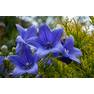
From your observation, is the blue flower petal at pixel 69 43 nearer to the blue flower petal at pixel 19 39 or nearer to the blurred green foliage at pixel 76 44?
the blurred green foliage at pixel 76 44

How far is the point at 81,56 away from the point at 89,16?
32 cm

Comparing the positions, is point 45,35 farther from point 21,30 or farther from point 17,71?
point 17,71

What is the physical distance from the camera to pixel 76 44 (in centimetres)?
210

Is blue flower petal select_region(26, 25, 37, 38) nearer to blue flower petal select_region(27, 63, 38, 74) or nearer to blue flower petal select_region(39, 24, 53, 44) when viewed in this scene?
blue flower petal select_region(39, 24, 53, 44)

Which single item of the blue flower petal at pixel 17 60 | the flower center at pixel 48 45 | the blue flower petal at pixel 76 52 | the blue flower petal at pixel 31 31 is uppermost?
the blue flower petal at pixel 31 31

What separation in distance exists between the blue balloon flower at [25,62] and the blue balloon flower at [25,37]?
4 centimetres

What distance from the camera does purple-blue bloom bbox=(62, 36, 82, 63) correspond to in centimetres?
204

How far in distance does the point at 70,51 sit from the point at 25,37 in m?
0.35

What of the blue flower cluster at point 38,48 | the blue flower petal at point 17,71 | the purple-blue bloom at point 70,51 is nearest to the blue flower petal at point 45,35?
the blue flower cluster at point 38,48

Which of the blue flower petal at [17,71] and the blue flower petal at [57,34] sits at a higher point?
the blue flower petal at [57,34]

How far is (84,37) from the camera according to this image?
2119 mm

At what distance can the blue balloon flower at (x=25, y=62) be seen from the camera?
6.72 feet
